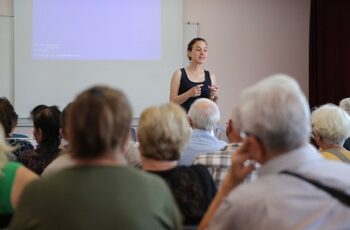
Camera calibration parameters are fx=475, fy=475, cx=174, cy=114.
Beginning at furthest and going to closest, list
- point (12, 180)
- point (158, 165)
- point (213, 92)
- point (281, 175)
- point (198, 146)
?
point (213, 92) → point (198, 146) → point (158, 165) → point (12, 180) → point (281, 175)

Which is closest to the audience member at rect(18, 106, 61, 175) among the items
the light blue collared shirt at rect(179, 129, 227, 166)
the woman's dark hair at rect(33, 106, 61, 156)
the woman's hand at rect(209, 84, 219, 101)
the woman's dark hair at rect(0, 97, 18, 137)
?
the woman's dark hair at rect(33, 106, 61, 156)

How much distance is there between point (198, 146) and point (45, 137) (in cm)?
89

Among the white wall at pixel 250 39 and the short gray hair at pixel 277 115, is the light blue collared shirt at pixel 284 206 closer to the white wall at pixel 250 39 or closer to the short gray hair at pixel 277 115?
the short gray hair at pixel 277 115

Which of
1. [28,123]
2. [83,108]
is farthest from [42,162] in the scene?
[28,123]

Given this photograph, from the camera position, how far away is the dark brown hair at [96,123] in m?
1.23

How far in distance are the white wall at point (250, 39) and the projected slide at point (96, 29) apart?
2.40ft

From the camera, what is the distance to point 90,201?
1.19 m

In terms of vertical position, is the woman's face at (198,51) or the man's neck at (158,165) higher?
the woman's face at (198,51)

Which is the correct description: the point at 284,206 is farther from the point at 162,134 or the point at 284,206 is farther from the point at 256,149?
the point at 162,134

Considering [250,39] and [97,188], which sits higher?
[250,39]

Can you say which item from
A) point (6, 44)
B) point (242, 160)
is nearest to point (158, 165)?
point (242, 160)

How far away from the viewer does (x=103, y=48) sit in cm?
606

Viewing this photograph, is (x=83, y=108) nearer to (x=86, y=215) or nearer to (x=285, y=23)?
(x=86, y=215)

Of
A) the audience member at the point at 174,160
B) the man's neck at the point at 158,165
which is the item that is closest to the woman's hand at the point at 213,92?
the audience member at the point at 174,160
